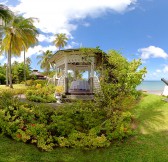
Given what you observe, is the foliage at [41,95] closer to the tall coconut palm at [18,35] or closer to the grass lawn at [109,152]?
the grass lawn at [109,152]

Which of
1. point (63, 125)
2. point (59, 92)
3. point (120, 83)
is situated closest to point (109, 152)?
point (63, 125)

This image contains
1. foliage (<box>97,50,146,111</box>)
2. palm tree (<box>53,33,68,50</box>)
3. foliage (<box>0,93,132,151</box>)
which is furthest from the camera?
palm tree (<box>53,33,68,50</box>)

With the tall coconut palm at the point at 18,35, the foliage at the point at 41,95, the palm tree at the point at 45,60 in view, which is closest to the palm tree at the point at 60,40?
the palm tree at the point at 45,60

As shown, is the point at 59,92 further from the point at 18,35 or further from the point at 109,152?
the point at 18,35

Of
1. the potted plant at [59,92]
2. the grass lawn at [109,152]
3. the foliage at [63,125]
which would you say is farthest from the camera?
the potted plant at [59,92]

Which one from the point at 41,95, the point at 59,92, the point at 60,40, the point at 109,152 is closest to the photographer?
the point at 109,152

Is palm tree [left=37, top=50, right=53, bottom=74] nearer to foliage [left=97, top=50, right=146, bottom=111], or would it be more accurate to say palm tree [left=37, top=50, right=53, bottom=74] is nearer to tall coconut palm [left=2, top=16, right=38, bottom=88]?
tall coconut palm [left=2, top=16, right=38, bottom=88]

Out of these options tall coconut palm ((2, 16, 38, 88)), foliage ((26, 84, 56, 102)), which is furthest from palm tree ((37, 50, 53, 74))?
foliage ((26, 84, 56, 102))

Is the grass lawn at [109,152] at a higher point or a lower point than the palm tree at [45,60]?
lower

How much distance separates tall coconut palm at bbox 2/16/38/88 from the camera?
2938 centimetres

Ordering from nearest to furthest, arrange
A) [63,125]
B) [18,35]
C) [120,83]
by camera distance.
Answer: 1. [63,125]
2. [120,83]
3. [18,35]

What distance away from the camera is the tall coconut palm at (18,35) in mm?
29375

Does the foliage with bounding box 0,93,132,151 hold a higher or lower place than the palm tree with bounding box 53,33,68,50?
lower

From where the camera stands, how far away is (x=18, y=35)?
2927cm
